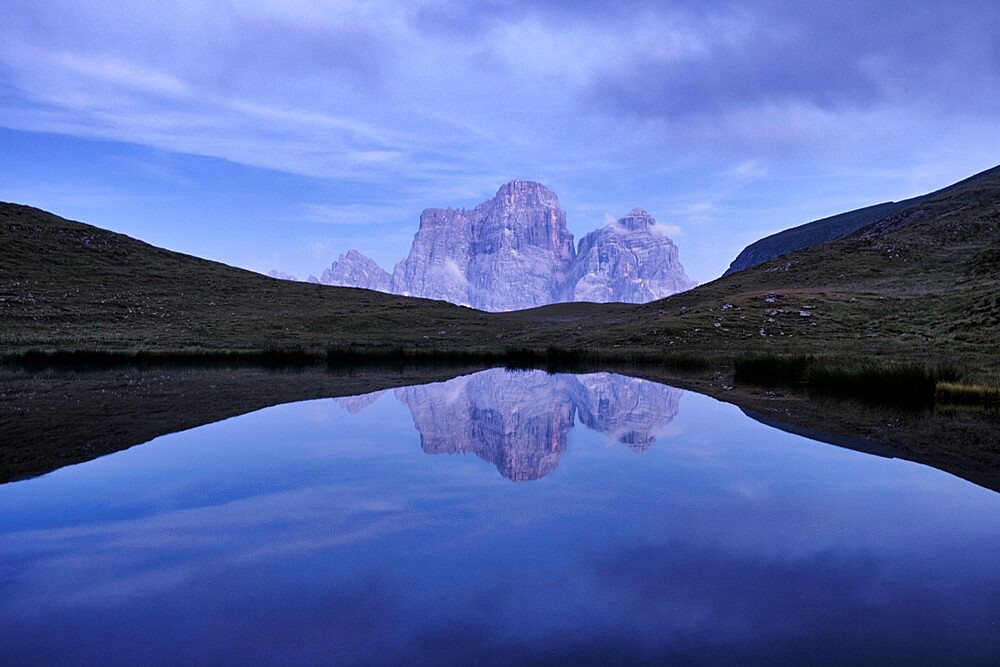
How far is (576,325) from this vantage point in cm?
7600

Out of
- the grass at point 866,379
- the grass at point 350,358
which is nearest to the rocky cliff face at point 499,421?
the grass at point 866,379

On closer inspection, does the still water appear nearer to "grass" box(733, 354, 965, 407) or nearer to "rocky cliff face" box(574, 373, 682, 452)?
"rocky cliff face" box(574, 373, 682, 452)

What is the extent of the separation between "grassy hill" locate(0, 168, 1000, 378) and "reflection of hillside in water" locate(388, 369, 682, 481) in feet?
47.2

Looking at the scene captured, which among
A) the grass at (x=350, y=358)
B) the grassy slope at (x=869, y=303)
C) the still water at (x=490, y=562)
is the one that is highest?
the grassy slope at (x=869, y=303)

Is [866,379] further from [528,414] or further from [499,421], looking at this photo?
[499,421]

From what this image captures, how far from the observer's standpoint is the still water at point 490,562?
6.05 metres

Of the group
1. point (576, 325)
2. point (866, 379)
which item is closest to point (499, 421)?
point (866, 379)

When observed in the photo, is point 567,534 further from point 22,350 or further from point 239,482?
point 22,350

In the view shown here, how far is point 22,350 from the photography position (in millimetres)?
45188

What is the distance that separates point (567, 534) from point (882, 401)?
20.1m

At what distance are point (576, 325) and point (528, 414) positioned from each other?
54655 millimetres

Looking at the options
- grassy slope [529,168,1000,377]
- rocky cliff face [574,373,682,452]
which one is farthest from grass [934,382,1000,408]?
rocky cliff face [574,373,682,452]

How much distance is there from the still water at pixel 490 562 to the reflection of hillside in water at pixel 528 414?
→ 999 millimetres

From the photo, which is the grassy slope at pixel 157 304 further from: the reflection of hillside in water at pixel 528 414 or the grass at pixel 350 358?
the reflection of hillside in water at pixel 528 414
